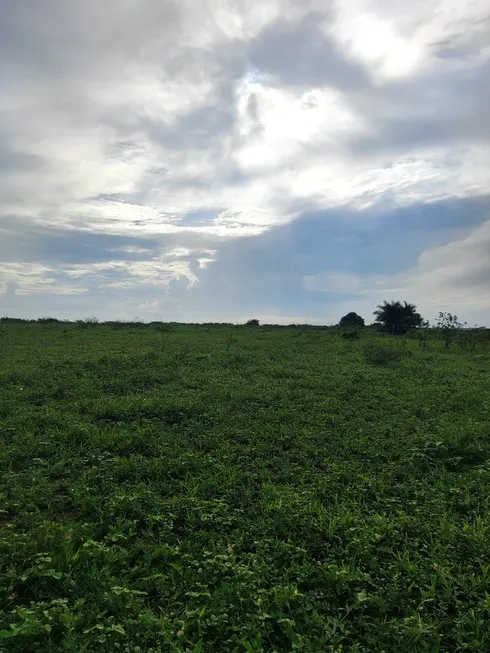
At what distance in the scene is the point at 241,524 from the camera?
4.13 m

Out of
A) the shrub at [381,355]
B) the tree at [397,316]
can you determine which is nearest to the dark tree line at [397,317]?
the tree at [397,316]

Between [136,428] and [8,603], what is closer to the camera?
[8,603]

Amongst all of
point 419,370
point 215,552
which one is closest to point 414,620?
point 215,552

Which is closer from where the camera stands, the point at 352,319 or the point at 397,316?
the point at 397,316

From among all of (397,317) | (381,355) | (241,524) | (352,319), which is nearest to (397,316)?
(397,317)

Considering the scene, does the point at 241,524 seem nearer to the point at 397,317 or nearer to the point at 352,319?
the point at 397,317

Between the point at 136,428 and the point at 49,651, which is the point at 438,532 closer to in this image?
the point at 49,651

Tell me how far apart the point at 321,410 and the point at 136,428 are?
3189mm

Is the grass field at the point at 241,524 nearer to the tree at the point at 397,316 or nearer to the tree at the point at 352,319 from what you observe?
the tree at the point at 397,316

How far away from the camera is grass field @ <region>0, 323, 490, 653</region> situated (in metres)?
2.95

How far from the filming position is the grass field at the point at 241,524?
116 inches

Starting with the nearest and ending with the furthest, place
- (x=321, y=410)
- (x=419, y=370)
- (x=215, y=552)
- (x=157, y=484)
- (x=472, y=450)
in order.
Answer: (x=215, y=552) → (x=157, y=484) → (x=472, y=450) → (x=321, y=410) → (x=419, y=370)

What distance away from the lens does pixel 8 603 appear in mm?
3068

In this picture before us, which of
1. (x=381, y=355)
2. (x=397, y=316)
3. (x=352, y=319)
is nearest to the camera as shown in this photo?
(x=381, y=355)
